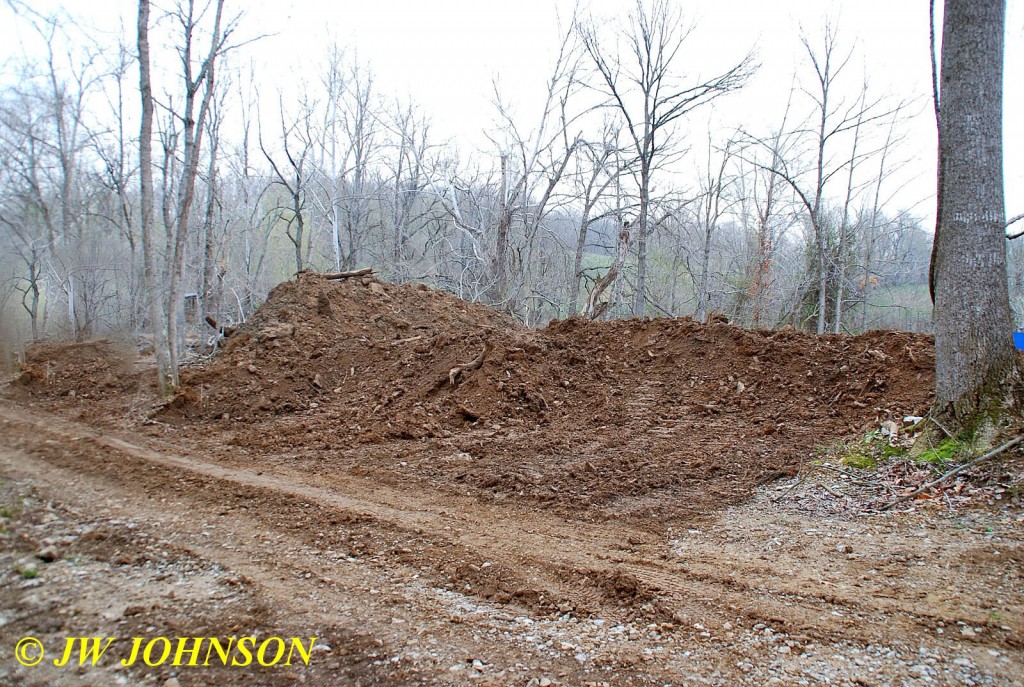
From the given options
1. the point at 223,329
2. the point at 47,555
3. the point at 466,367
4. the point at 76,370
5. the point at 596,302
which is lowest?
the point at 47,555

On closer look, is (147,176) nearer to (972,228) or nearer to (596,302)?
(596,302)

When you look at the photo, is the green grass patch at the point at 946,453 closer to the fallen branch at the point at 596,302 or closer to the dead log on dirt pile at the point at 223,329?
the fallen branch at the point at 596,302

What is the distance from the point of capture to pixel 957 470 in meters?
5.04

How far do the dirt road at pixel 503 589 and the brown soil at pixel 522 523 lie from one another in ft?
0.06

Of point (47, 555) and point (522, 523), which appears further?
point (522, 523)

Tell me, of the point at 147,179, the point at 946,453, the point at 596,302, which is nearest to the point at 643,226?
the point at 596,302

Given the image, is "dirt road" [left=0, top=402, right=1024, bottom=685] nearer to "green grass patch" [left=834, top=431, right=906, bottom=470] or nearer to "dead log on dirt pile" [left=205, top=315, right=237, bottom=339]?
"green grass patch" [left=834, top=431, right=906, bottom=470]

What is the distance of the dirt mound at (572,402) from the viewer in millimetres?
6195

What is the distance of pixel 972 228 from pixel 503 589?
4934mm

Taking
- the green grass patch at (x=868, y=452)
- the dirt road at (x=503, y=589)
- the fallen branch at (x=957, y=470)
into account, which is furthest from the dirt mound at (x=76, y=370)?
the fallen branch at (x=957, y=470)

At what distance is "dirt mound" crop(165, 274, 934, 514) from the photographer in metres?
6.20

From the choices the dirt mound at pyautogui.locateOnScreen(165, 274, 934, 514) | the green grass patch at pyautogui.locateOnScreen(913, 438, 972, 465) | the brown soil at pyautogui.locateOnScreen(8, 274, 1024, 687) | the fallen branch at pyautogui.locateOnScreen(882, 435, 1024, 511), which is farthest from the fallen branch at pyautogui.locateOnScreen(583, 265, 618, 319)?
the fallen branch at pyautogui.locateOnScreen(882, 435, 1024, 511)

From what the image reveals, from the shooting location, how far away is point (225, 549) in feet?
13.6

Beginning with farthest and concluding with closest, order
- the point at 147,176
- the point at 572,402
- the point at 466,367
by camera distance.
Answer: the point at 147,176 < the point at 466,367 < the point at 572,402
